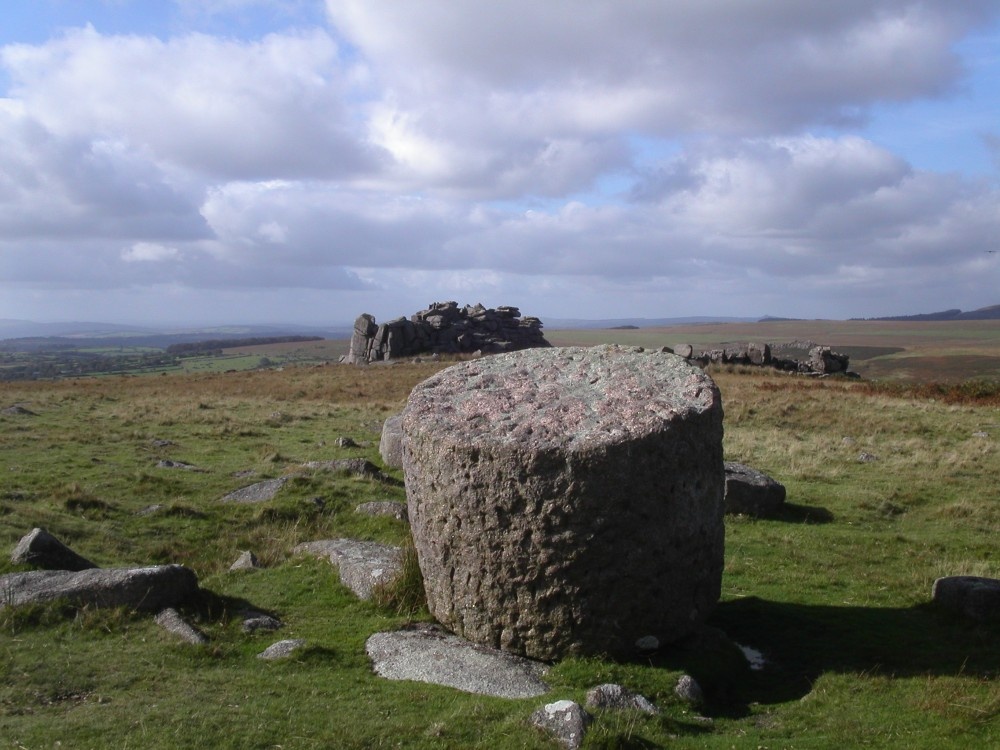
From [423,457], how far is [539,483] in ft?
4.86

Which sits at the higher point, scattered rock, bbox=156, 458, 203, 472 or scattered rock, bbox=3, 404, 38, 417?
scattered rock, bbox=3, 404, 38, 417

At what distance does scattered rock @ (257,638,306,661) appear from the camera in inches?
349

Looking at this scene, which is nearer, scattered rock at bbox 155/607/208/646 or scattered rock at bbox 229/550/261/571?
scattered rock at bbox 155/607/208/646

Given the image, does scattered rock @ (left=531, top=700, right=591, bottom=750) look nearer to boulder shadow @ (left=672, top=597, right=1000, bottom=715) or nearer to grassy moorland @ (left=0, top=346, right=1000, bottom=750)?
grassy moorland @ (left=0, top=346, right=1000, bottom=750)

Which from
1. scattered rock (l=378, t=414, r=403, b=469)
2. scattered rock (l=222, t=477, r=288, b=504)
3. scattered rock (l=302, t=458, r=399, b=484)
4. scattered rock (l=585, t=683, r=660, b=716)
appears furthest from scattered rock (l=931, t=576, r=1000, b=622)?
scattered rock (l=378, t=414, r=403, b=469)

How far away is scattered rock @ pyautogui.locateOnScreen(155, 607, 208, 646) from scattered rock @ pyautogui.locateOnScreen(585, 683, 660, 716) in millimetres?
4209

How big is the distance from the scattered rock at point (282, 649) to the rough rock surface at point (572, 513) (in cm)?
160

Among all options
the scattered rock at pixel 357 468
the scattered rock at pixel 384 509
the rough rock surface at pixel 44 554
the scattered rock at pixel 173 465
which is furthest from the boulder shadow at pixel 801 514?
the scattered rock at pixel 173 465

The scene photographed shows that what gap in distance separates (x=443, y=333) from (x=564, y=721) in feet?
239

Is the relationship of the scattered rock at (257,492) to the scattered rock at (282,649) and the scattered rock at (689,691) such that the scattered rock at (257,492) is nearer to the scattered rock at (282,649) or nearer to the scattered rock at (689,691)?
the scattered rock at (282,649)

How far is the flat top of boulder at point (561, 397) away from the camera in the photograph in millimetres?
8766

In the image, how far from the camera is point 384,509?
626 inches

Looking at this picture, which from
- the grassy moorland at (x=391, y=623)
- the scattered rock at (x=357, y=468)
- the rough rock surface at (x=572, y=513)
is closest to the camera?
the grassy moorland at (x=391, y=623)

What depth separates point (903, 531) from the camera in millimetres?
16438
